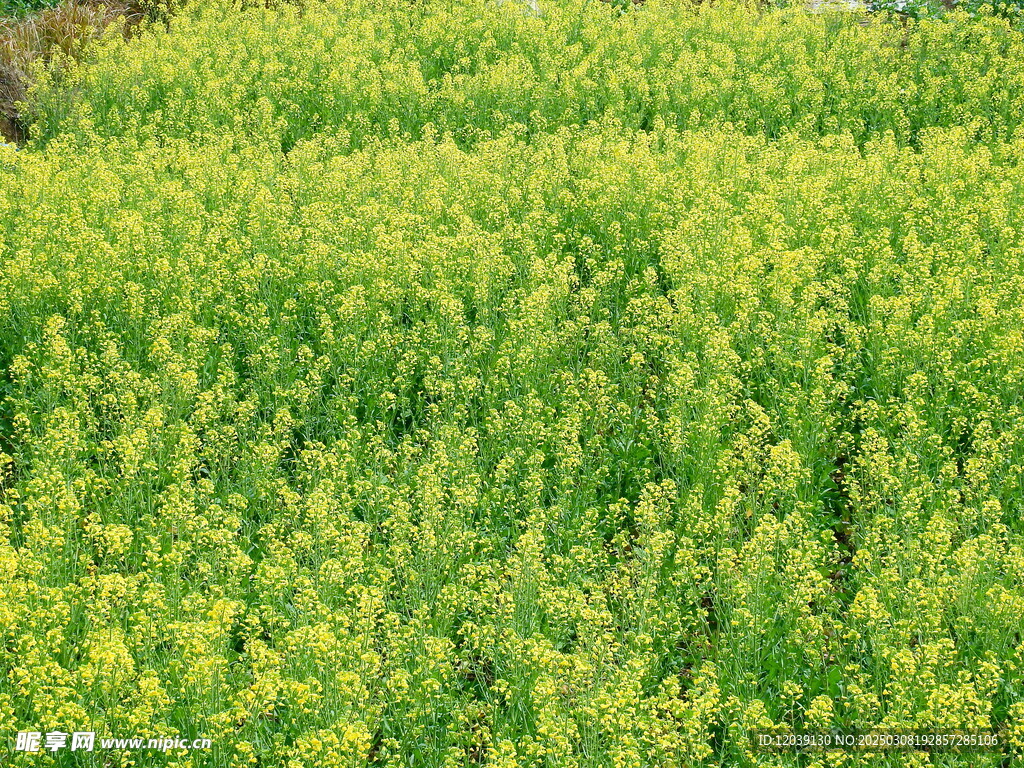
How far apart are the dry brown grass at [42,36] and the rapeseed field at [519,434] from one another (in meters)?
1.91

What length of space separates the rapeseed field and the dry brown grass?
6.28 feet

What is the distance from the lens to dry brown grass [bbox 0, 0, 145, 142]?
46.4 feet

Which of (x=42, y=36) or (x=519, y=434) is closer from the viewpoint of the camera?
(x=519, y=434)

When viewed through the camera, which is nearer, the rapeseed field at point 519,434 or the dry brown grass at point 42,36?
the rapeseed field at point 519,434

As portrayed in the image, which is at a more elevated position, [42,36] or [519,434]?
[42,36]

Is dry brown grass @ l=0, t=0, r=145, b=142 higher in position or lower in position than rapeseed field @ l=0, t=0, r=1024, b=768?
higher

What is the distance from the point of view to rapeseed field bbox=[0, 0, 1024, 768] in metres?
4.80

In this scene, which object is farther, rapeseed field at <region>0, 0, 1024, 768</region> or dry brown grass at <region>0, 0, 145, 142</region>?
dry brown grass at <region>0, 0, 145, 142</region>

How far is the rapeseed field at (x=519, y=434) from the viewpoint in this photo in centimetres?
480

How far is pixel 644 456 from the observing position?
22.3 ft

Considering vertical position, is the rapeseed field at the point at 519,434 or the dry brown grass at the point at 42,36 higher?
the dry brown grass at the point at 42,36

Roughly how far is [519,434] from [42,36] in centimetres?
1272

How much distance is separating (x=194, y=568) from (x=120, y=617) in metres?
0.64

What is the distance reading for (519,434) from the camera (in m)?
6.74
